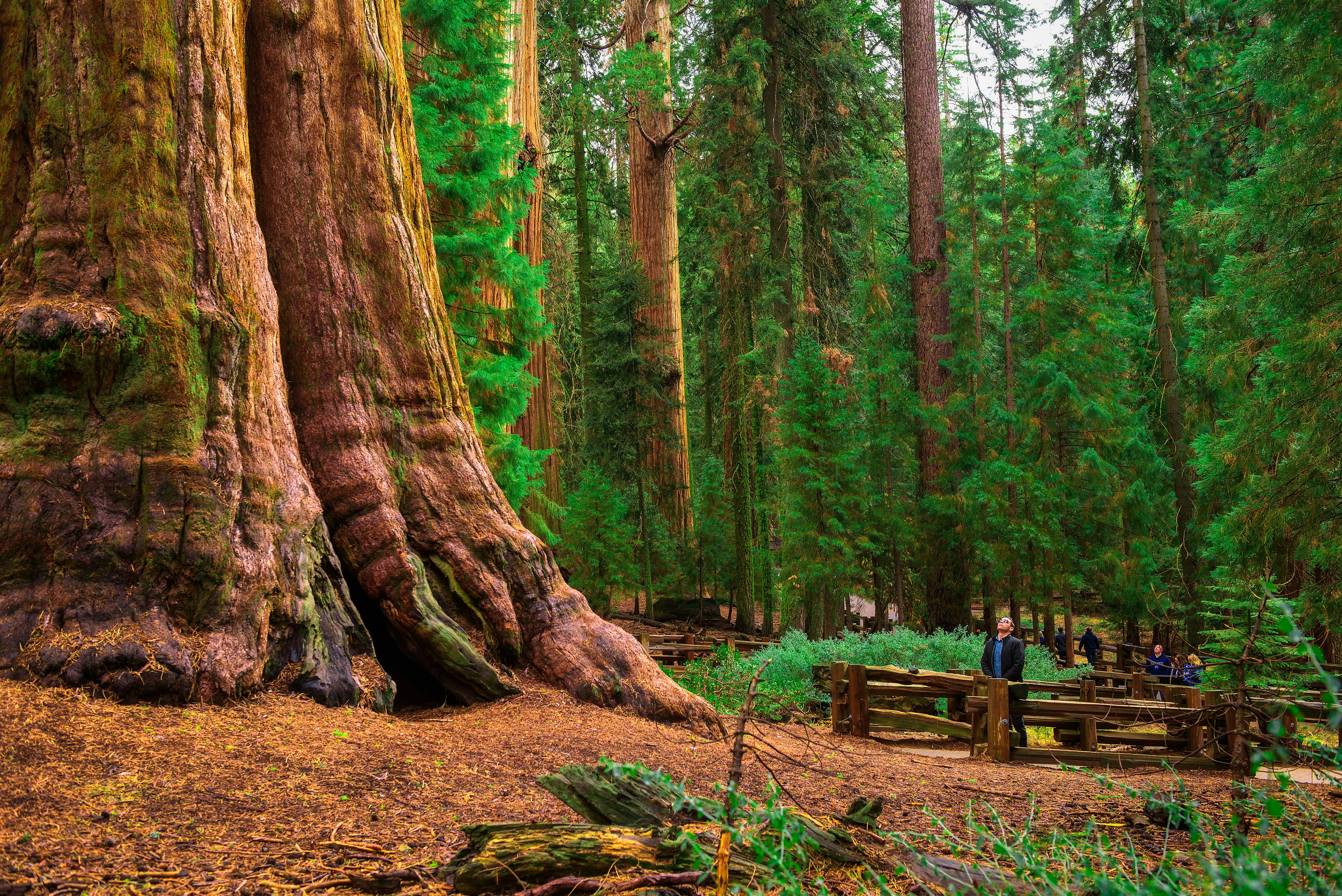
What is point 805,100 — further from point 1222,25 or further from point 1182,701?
point 1182,701

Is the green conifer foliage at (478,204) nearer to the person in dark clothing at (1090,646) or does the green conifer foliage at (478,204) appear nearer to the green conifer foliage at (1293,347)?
the green conifer foliage at (1293,347)

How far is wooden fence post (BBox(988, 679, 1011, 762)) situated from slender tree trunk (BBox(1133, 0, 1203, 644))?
11.2m

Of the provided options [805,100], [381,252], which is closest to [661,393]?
[805,100]

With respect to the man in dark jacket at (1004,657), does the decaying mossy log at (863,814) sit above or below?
above

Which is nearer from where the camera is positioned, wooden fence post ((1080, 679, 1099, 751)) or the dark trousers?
wooden fence post ((1080, 679, 1099, 751))

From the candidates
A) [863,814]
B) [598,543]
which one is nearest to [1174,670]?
[598,543]

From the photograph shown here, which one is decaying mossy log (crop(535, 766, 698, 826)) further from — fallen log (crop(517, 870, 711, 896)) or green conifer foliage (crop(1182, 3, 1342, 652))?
green conifer foliage (crop(1182, 3, 1342, 652))

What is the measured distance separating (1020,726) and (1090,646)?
12.2m

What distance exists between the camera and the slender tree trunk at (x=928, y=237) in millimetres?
18797

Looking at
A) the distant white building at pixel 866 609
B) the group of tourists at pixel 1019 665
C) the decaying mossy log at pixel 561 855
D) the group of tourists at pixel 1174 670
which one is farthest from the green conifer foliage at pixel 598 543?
the decaying mossy log at pixel 561 855

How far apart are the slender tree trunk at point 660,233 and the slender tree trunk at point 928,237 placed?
18.2 ft

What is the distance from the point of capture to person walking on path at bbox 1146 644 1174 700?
13688 millimetres

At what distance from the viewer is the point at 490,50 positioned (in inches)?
406

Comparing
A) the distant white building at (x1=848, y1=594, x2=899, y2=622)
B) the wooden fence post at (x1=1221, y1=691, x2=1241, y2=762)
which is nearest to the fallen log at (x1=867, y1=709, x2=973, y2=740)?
the wooden fence post at (x1=1221, y1=691, x2=1241, y2=762)
